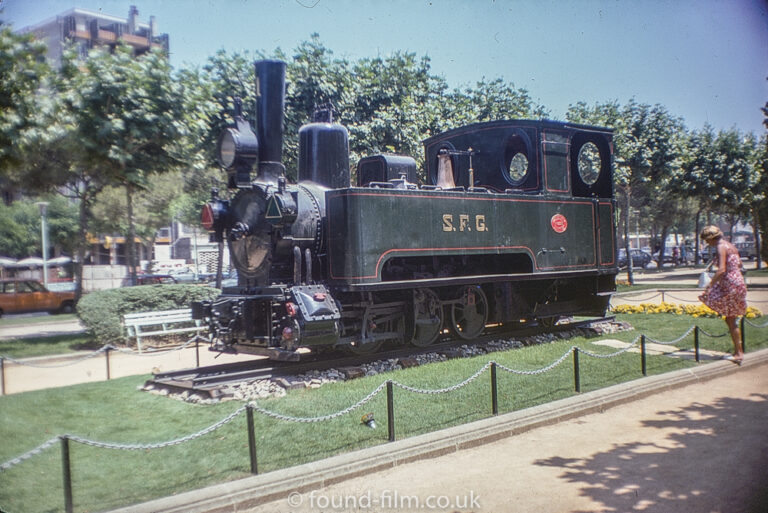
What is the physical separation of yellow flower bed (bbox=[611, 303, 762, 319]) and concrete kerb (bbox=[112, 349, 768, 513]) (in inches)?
254

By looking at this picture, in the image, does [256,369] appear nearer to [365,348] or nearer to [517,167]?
[365,348]

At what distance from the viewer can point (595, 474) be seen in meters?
5.02

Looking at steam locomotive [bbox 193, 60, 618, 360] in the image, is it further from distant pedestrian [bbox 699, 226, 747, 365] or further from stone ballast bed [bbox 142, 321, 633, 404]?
distant pedestrian [bbox 699, 226, 747, 365]

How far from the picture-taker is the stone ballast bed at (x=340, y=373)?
750 centimetres

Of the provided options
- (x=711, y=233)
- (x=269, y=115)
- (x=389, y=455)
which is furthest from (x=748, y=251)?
(x=389, y=455)

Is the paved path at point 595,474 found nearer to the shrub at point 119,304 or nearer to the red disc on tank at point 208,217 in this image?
the red disc on tank at point 208,217

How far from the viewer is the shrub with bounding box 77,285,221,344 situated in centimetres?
1245

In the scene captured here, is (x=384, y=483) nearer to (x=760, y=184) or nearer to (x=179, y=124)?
(x=179, y=124)

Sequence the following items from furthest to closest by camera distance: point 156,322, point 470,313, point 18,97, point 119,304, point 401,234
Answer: point 119,304 < point 156,322 < point 470,313 < point 401,234 < point 18,97

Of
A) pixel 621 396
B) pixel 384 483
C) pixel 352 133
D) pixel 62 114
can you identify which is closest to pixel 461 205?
pixel 621 396

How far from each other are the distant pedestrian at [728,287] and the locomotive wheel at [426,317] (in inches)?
157

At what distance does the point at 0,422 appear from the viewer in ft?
22.2

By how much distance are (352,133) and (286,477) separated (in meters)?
14.1

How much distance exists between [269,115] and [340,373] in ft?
12.3
